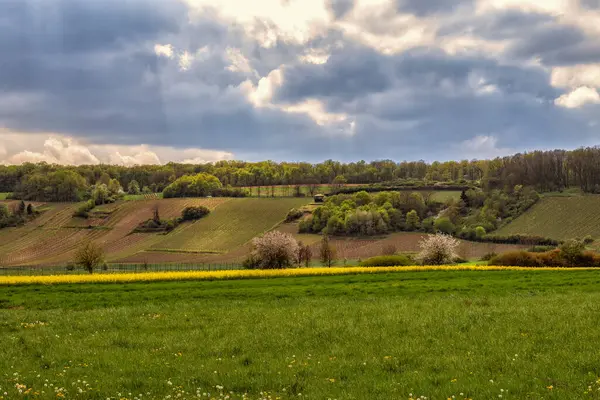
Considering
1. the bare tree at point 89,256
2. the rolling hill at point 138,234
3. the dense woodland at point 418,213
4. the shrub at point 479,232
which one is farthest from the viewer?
the dense woodland at point 418,213

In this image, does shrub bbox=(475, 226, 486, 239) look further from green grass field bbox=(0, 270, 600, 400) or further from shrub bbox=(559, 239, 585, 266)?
green grass field bbox=(0, 270, 600, 400)

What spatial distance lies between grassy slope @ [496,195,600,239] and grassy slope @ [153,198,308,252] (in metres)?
64.8

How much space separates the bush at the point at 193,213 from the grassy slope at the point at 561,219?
85815mm

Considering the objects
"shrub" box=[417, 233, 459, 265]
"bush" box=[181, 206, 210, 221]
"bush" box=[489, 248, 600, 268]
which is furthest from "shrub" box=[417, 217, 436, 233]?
"bush" box=[489, 248, 600, 268]

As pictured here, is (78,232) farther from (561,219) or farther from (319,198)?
(561,219)

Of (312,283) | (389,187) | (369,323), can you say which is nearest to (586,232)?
(389,187)

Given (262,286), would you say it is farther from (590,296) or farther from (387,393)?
(387,393)

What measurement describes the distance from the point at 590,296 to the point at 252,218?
140 meters

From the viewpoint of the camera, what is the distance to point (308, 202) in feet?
590

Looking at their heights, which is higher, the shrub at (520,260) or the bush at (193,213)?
the bush at (193,213)

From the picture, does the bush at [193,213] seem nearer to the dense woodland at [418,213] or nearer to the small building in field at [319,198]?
the dense woodland at [418,213]

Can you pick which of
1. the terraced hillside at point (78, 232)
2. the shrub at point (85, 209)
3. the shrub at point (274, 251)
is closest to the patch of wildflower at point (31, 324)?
the shrub at point (274, 251)

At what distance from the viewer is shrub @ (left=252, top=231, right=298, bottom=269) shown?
7406cm

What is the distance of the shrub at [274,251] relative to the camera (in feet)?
243
